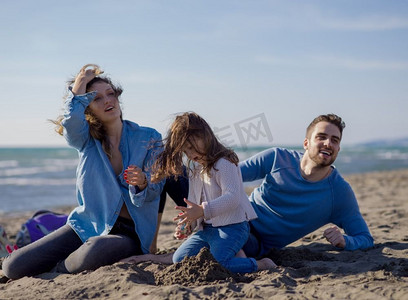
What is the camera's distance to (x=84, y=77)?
149 inches

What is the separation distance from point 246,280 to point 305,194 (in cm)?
103

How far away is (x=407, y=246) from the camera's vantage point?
12.9 ft

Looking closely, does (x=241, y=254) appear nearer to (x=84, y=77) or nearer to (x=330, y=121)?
(x=330, y=121)

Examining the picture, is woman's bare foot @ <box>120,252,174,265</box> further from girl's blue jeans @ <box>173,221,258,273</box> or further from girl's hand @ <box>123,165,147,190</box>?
girl's hand @ <box>123,165,147,190</box>

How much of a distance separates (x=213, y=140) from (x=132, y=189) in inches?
28.8

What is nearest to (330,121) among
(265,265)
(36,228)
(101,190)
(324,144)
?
(324,144)

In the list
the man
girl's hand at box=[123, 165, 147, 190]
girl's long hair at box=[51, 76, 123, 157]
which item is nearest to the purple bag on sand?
girl's long hair at box=[51, 76, 123, 157]

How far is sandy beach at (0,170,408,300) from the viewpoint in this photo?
2688 mm

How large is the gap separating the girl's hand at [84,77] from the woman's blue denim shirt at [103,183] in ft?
0.23

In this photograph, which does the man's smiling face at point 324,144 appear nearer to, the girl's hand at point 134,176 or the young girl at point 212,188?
the young girl at point 212,188

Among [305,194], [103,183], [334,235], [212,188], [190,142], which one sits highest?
[190,142]

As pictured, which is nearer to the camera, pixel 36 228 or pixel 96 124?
pixel 96 124

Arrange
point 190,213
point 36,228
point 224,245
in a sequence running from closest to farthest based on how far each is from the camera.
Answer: point 190,213 → point 224,245 → point 36,228

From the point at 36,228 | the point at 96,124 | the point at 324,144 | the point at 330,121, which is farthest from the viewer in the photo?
the point at 36,228
